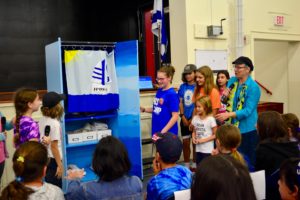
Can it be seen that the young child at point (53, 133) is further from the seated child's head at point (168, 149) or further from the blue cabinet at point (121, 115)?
the seated child's head at point (168, 149)

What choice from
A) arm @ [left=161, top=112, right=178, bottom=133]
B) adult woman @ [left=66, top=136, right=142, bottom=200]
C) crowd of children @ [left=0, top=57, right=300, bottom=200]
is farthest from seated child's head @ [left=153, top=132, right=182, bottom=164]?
arm @ [left=161, top=112, right=178, bottom=133]

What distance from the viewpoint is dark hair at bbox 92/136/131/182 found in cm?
167

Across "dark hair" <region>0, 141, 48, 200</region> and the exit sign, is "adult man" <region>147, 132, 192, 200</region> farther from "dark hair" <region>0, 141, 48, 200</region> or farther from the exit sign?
the exit sign

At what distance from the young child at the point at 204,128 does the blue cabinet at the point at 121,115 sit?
3.01 ft

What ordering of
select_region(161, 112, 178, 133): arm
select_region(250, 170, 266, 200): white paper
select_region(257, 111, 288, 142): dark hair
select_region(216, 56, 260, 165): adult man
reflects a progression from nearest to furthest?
select_region(250, 170, 266, 200): white paper < select_region(257, 111, 288, 142): dark hair < select_region(216, 56, 260, 165): adult man < select_region(161, 112, 178, 133): arm

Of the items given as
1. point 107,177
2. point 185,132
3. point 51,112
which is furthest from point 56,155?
point 185,132

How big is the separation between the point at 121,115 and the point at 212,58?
1812mm

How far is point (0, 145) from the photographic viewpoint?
2.64 m

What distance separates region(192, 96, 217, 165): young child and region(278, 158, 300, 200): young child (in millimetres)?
1506

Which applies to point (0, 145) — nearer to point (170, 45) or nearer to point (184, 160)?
point (184, 160)

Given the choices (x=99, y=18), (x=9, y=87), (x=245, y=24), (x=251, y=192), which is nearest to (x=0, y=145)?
(x=251, y=192)

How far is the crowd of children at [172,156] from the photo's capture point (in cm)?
118

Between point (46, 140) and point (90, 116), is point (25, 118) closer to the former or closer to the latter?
point (46, 140)

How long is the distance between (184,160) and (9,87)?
3.47m
